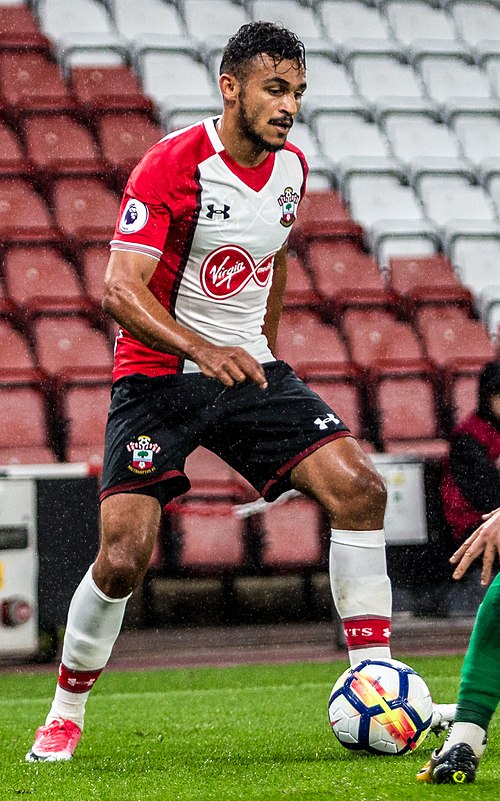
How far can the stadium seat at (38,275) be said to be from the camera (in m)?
9.06

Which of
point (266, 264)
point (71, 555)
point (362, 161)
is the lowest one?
point (71, 555)

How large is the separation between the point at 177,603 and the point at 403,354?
2593mm

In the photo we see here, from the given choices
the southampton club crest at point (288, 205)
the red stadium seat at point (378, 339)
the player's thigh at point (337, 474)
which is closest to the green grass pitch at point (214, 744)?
the player's thigh at point (337, 474)

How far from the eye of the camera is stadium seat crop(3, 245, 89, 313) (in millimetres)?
9062

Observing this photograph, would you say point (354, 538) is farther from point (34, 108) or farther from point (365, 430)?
point (34, 108)

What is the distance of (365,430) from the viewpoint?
859 cm

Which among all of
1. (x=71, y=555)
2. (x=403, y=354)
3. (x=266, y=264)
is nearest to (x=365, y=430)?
(x=403, y=354)

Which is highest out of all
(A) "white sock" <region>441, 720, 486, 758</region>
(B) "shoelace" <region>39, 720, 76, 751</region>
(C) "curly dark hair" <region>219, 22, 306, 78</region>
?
(C) "curly dark hair" <region>219, 22, 306, 78</region>

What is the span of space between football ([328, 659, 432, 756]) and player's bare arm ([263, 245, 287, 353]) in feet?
3.97

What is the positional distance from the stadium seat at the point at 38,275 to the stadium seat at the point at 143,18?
11.2ft

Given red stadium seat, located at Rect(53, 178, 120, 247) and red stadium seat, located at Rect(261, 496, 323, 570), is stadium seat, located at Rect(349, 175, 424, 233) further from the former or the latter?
red stadium seat, located at Rect(261, 496, 323, 570)

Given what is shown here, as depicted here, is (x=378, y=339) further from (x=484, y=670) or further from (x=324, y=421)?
(x=484, y=670)

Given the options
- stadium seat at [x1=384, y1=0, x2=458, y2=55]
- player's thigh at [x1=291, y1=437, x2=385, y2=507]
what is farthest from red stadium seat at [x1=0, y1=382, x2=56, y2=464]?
stadium seat at [x1=384, y1=0, x2=458, y2=55]

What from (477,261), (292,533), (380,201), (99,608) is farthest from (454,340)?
(99,608)
